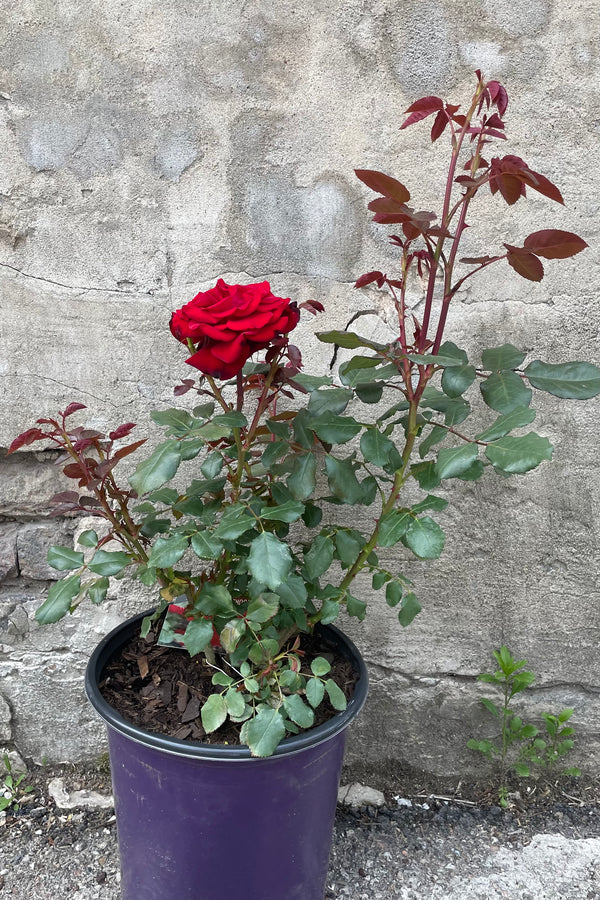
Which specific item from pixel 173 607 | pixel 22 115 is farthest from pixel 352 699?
pixel 22 115

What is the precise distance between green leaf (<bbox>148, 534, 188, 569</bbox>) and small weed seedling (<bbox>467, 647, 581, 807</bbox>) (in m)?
0.96

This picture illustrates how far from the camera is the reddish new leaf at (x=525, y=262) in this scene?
46.1 inches

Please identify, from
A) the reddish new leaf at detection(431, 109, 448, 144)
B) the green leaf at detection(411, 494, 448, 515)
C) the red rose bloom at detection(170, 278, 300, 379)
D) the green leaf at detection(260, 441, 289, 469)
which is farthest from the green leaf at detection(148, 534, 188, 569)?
the reddish new leaf at detection(431, 109, 448, 144)

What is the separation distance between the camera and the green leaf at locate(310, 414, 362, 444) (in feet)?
4.11

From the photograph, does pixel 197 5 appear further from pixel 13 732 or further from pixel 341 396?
pixel 13 732

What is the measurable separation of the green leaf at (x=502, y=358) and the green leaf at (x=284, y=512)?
1.44 ft

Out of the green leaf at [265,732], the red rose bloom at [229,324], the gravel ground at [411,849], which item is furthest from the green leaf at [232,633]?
the gravel ground at [411,849]

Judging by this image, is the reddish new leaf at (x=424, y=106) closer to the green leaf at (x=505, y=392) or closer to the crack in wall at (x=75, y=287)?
the green leaf at (x=505, y=392)

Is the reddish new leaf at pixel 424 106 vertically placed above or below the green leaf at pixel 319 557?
above

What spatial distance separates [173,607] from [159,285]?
739 millimetres

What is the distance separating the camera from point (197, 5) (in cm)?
152

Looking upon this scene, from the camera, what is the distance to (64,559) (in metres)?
1.40

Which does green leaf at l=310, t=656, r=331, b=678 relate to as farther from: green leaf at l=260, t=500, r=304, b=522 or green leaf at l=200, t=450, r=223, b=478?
green leaf at l=200, t=450, r=223, b=478

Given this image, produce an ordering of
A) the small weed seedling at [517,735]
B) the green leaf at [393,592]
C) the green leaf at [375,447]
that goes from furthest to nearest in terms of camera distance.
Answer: the small weed seedling at [517,735] < the green leaf at [393,592] < the green leaf at [375,447]
